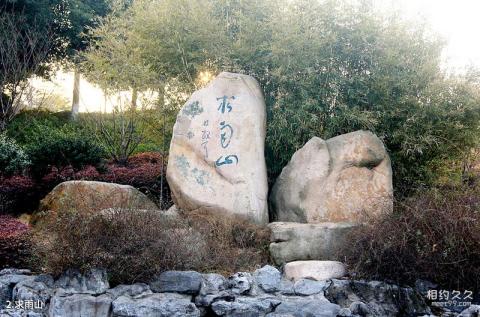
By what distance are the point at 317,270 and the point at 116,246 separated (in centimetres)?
166

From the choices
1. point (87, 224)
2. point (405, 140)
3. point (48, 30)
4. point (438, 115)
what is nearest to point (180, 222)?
point (87, 224)

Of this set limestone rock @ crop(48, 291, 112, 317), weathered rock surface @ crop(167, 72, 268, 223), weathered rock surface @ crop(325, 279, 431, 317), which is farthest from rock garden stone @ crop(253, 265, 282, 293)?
limestone rock @ crop(48, 291, 112, 317)

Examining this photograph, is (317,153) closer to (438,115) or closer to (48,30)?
(438,115)

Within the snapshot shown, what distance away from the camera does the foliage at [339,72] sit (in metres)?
6.29

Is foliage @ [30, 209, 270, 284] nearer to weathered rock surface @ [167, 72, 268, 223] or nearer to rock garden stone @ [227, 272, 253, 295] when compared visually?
rock garden stone @ [227, 272, 253, 295]

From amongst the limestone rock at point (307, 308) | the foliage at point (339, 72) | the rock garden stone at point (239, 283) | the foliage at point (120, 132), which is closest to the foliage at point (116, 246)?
the rock garden stone at point (239, 283)

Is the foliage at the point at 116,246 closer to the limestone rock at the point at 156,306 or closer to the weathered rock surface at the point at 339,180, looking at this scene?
the limestone rock at the point at 156,306

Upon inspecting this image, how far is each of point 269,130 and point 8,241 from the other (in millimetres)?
3051

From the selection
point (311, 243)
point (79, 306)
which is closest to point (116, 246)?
point (79, 306)

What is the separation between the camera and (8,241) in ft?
16.0

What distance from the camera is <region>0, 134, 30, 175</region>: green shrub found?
7.82 m

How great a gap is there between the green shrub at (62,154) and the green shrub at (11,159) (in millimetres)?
141

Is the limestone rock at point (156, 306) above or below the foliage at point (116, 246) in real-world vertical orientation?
below

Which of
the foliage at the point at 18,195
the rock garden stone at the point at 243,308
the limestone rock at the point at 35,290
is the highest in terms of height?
the foliage at the point at 18,195
